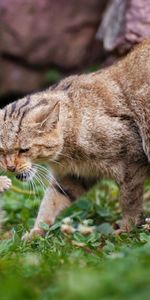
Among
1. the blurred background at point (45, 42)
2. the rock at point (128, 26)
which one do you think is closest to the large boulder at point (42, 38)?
the blurred background at point (45, 42)

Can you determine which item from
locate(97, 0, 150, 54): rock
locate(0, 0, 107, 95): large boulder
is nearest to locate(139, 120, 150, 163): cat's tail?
locate(97, 0, 150, 54): rock

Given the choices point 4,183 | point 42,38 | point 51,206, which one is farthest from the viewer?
point 42,38

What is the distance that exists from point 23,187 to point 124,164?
1.80m

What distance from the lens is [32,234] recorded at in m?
5.76

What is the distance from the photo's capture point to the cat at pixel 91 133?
5609 millimetres

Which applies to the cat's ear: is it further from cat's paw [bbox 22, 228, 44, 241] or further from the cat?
cat's paw [bbox 22, 228, 44, 241]

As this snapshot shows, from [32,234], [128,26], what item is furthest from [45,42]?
[32,234]

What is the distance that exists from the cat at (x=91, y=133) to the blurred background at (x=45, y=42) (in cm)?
350

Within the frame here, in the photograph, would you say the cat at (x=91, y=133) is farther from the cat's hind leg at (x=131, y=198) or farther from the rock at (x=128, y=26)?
the rock at (x=128, y=26)

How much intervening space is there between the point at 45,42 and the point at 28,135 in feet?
15.1

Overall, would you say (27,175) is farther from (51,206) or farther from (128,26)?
(128,26)

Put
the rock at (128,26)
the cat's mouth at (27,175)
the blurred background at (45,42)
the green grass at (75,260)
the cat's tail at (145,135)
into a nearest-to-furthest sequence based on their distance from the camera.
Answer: the green grass at (75,260) < the cat's mouth at (27,175) < the cat's tail at (145,135) < the rock at (128,26) < the blurred background at (45,42)

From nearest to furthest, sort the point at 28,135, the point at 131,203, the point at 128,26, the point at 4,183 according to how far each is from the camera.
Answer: the point at 4,183
the point at 28,135
the point at 131,203
the point at 128,26

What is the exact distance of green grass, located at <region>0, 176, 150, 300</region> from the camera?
3164 millimetres
